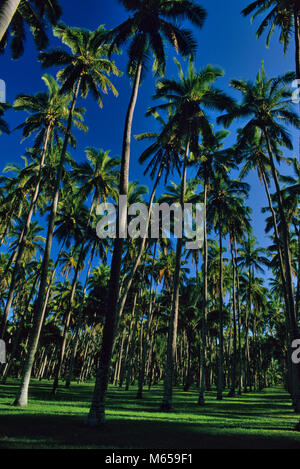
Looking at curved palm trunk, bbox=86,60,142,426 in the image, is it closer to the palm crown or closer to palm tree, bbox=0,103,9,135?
the palm crown

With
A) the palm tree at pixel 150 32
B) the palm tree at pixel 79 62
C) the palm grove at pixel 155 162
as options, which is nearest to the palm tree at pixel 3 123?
the palm grove at pixel 155 162

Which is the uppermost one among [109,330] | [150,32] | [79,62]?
[79,62]

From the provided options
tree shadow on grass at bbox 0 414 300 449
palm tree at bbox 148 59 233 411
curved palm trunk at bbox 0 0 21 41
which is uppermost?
palm tree at bbox 148 59 233 411

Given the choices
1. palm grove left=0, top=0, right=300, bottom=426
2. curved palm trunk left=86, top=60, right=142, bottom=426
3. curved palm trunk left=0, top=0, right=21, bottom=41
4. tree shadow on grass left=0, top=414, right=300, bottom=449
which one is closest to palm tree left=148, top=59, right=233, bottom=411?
palm grove left=0, top=0, right=300, bottom=426

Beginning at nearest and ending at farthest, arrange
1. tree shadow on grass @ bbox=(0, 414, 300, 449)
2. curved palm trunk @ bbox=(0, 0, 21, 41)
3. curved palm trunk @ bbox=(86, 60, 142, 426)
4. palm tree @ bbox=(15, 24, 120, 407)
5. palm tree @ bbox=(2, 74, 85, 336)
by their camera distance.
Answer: tree shadow on grass @ bbox=(0, 414, 300, 449)
curved palm trunk @ bbox=(0, 0, 21, 41)
curved palm trunk @ bbox=(86, 60, 142, 426)
palm tree @ bbox=(15, 24, 120, 407)
palm tree @ bbox=(2, 74, 85, 336)

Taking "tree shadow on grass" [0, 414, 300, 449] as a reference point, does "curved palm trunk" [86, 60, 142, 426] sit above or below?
above

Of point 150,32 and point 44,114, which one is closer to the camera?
point 150,32

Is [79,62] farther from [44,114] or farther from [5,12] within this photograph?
[5,12]

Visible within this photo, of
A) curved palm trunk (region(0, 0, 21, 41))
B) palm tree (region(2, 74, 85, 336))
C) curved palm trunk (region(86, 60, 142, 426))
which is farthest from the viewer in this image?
palm tree (region(2, 74, 85, 336))

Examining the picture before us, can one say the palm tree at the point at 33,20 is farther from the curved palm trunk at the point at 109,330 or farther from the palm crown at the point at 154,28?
the curved palm trunk at the point at 109,330

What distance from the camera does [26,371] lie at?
1147 cm

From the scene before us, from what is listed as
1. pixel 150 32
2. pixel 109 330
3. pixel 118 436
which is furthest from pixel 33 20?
pixel 118 436

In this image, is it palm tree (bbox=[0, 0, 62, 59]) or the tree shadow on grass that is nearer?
the tree shadow on grass

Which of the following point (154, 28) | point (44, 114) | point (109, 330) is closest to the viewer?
point (109, 330)
